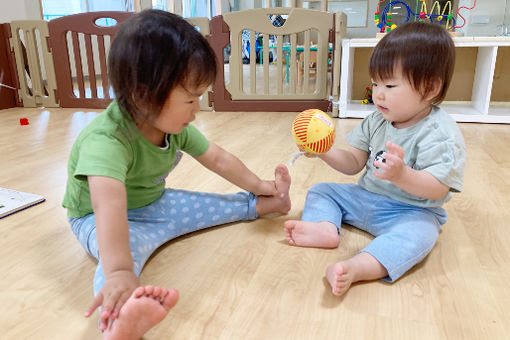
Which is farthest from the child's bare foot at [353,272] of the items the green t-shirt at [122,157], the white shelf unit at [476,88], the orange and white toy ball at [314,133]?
the white shelf unit at [476,88]

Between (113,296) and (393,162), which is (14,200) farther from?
(393,162)

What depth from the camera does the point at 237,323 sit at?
57 cm

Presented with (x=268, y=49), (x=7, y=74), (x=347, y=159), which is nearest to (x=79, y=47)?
(x=7, y=74)

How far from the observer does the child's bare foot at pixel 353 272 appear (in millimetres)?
610

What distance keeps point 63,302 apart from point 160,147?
→ 28 centimetres

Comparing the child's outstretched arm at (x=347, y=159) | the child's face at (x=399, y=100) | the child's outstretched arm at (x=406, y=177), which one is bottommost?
the child's outstretched arm at (x=347, y=159)

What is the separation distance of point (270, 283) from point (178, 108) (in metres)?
0.31

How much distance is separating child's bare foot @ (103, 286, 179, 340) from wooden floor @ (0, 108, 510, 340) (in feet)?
0.18

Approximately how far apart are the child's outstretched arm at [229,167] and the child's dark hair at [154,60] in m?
0.25

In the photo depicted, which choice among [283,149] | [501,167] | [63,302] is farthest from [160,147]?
[501,167]

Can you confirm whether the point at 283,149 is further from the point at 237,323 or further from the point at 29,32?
the point at 29,32

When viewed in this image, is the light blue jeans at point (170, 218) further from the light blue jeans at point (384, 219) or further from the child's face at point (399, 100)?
the child's face at point (399, 100)

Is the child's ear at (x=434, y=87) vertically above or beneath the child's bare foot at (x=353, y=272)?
above

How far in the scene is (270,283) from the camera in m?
0.67
